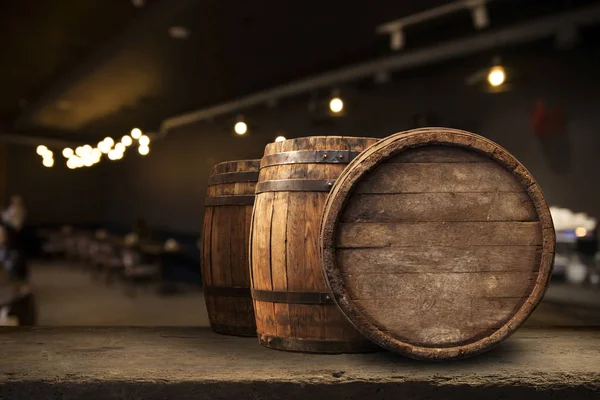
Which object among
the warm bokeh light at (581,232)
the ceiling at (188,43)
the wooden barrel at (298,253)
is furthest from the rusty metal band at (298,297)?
the warm bokeh light at (581,232)

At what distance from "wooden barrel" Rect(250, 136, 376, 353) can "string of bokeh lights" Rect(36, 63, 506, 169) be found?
0.61 feet

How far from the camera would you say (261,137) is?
12.0m

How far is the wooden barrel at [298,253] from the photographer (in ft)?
6.11

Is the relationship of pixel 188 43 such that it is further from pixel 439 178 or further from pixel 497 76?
pixel 439 178

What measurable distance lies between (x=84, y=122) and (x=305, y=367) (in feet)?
49.8

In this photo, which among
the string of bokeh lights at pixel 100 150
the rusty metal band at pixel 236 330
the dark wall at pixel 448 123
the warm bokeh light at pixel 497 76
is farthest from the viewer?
the string of bokeh lights at pixel 100 150

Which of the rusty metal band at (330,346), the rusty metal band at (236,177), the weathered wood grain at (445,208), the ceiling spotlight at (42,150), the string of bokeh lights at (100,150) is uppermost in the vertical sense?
the ceiling spotlight at (42,150)

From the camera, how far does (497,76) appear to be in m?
6.67

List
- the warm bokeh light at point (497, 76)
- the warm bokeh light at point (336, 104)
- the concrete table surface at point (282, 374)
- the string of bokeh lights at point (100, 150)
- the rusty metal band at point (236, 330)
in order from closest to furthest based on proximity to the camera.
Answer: the concrete table surface at point (282, 374), the rusty metal band at point (236, 330), the warm bokeh light at point (497, 76), the warm bokeh light at point (336, 104), the string of bokeh lights at point (100, 150)

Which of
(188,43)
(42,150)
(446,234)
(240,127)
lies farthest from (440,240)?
(42,150)

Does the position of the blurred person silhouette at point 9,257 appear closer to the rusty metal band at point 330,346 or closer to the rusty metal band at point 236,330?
the rusty metal band at point 236,330

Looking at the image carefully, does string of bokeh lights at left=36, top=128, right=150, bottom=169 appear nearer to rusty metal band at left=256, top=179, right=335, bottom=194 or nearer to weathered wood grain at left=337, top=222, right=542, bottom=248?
rusty metal band at left=256, top=179, right=335, bottom=194

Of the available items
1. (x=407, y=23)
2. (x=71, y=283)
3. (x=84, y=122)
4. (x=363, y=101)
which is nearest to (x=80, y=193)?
(x=84, y=122)

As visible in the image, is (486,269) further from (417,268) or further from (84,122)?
(84,122)
